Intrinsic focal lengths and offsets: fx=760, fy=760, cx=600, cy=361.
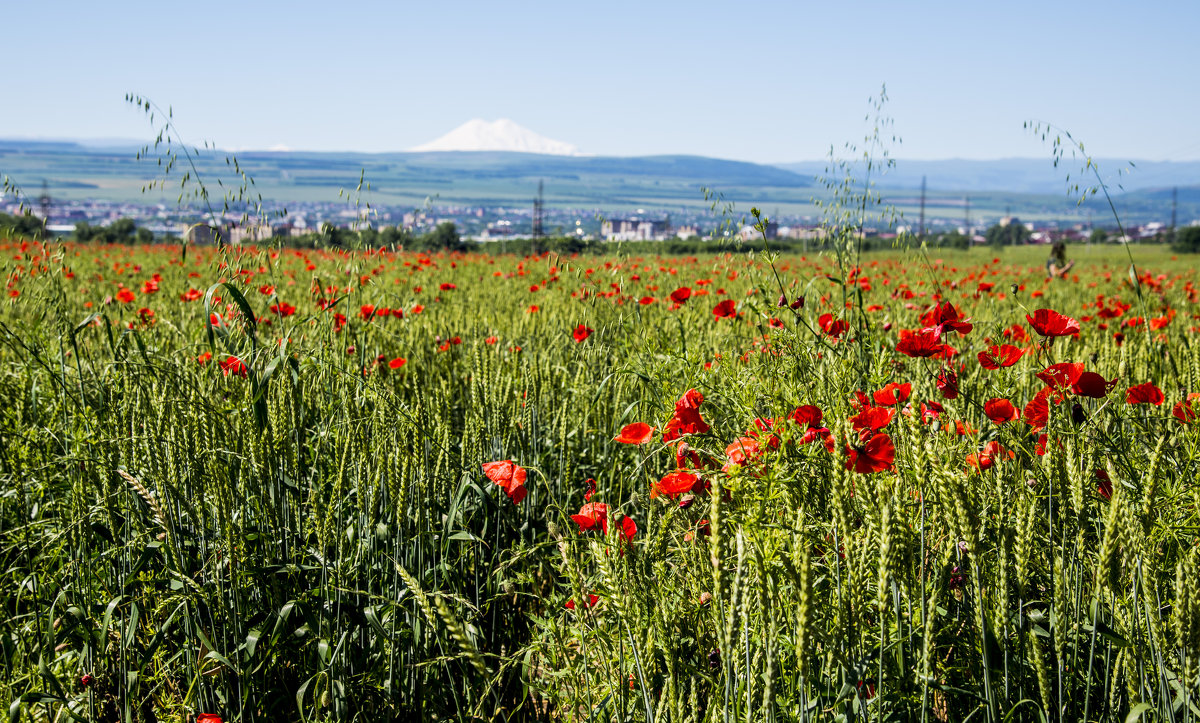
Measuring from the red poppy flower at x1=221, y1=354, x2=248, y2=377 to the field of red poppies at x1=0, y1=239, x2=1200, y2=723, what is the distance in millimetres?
11

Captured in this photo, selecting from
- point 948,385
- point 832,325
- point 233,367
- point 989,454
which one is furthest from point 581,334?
point 989,454

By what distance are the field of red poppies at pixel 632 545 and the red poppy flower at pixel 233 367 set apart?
1 cm

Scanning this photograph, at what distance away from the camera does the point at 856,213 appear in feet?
7.54

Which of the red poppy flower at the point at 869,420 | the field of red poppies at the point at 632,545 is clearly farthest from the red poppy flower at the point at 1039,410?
the red poppy flower at the point at 869,420

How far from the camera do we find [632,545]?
1218 millimetres

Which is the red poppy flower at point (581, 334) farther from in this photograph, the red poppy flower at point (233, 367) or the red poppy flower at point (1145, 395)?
the red poppy flower at point (1145, 395)

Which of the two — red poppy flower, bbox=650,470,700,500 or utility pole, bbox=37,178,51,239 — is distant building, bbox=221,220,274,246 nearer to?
utility pole, bbox=37,178,51,239

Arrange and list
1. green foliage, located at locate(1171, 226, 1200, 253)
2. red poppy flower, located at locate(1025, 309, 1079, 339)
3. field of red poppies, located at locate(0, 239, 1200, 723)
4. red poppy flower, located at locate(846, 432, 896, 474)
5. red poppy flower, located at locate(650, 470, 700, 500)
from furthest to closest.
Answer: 1. green foliage, located at locate(1171, 226, 1200, 253)
2. red poppy flower, located at locate(1025, 309, 1079, 339)
3. red poppy flower, located at locate(650, 470, 700, 500)
4. red poppy flower, located at locate(846, 432, 896, 474)
5. field of red poppies, located at locate(0, 239, 1200, 723)

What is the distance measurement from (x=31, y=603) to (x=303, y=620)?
68 centimetres

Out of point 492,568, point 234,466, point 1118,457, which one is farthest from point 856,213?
point 234,466

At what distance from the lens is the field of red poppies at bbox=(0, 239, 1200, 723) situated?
0.94 m

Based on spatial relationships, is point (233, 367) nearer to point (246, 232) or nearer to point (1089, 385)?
point (246, 232)

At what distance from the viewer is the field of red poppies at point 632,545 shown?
3.08 ft

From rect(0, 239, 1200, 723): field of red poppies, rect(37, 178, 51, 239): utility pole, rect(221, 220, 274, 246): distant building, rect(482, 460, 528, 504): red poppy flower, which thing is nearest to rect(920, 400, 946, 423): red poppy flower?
rect(0, 239, 1200, 723): field of red poppies
